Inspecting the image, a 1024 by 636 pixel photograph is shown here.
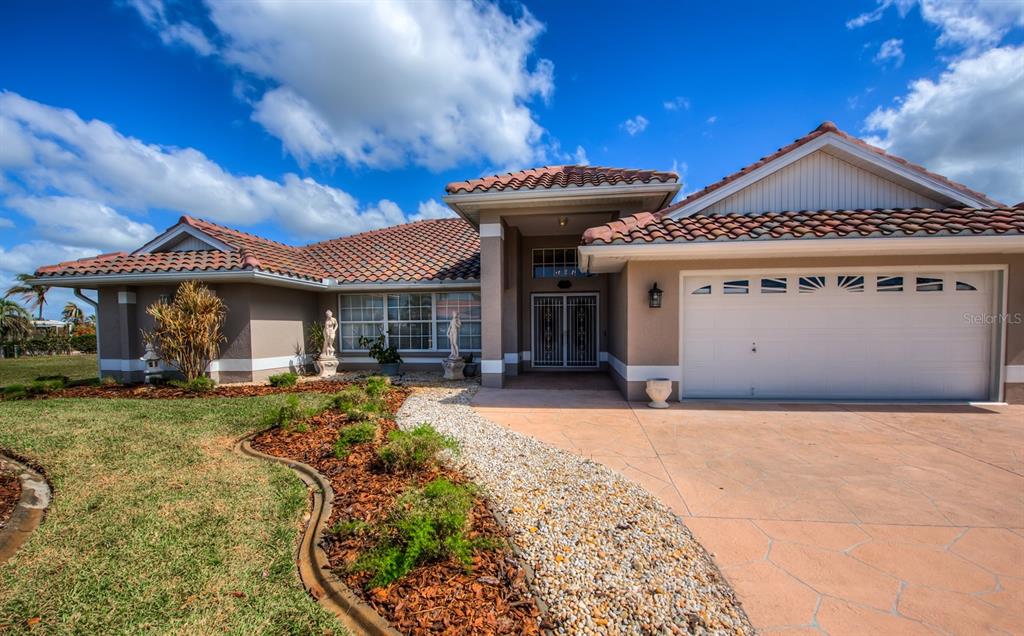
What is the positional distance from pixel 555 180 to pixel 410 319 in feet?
→ 21.9

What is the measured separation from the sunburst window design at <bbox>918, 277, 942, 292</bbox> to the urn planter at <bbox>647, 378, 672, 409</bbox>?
5.43 metres

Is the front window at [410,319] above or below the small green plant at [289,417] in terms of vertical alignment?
above

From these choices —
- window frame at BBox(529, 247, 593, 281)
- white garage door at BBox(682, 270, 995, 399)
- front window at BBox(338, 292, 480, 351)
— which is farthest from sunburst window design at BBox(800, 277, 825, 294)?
front window at BBox(338, 292, 480, 351)

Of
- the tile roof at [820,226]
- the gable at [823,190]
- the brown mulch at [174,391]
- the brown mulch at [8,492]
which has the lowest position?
the brown mulch at [174,391]

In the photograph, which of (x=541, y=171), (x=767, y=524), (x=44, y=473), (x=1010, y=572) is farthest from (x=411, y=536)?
(x=541, y=171)

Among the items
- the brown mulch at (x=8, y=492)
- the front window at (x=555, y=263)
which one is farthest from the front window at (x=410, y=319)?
the brown mulch at (x=8, y=492)

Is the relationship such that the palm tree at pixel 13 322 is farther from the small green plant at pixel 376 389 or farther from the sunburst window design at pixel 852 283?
the sunburst window design at pixel 852 283

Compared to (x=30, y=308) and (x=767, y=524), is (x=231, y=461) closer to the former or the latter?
(x=767, y=524)

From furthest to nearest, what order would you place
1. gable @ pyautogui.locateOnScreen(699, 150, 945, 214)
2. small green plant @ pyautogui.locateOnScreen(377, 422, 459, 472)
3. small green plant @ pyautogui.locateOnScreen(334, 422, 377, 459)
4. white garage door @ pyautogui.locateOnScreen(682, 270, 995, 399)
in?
gable @ pyautogui.locateOnScreen(699, 150, 945, 214)
white garage door @ pyautogui.locateOnScreen(682, 270, 995, 399)
small green plant @ pyautogui.locateOnScreen(334, 422, 377, 459)
small green plant @ pyautogui.locateOnScreen(377, 422, 459, 472)

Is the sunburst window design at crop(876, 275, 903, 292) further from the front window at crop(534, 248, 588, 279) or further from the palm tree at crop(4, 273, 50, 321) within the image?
the palm tree at crop(4, 273, 50, 321)

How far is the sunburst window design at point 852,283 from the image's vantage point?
7.84 metres

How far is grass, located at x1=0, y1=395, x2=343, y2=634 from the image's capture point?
2.42 metres

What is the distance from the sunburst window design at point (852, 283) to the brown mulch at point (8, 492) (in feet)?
40.9

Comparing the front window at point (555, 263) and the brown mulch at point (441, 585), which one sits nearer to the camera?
the brown mulch at point (441, 585)
